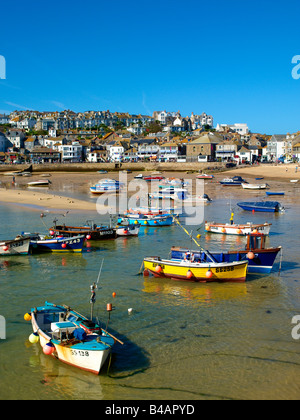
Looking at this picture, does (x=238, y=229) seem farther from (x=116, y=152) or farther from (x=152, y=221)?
(x=116, y=152)

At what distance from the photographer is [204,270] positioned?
19422 mm

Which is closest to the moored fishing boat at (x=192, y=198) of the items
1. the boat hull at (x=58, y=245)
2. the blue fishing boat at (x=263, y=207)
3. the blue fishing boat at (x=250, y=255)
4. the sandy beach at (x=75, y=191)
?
the blue fishing boat at (x=263, y=207)

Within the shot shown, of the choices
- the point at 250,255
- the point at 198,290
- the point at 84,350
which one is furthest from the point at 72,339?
the point at 250,255

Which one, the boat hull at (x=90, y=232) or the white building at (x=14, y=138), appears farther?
the white building at (x=14, y=138)

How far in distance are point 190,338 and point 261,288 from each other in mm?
6412

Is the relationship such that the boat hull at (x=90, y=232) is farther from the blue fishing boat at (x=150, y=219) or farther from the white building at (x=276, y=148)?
the white building at (x=276, y=148)

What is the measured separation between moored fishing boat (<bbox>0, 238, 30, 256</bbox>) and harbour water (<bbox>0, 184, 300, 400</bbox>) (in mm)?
573

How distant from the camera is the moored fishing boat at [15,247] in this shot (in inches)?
957

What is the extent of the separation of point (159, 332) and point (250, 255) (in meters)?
7.86

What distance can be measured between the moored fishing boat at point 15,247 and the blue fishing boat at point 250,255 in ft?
30.2

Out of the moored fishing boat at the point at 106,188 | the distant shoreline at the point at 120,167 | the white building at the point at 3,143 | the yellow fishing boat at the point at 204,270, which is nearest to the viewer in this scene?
the yellow fishing boat at the point at 204,270
